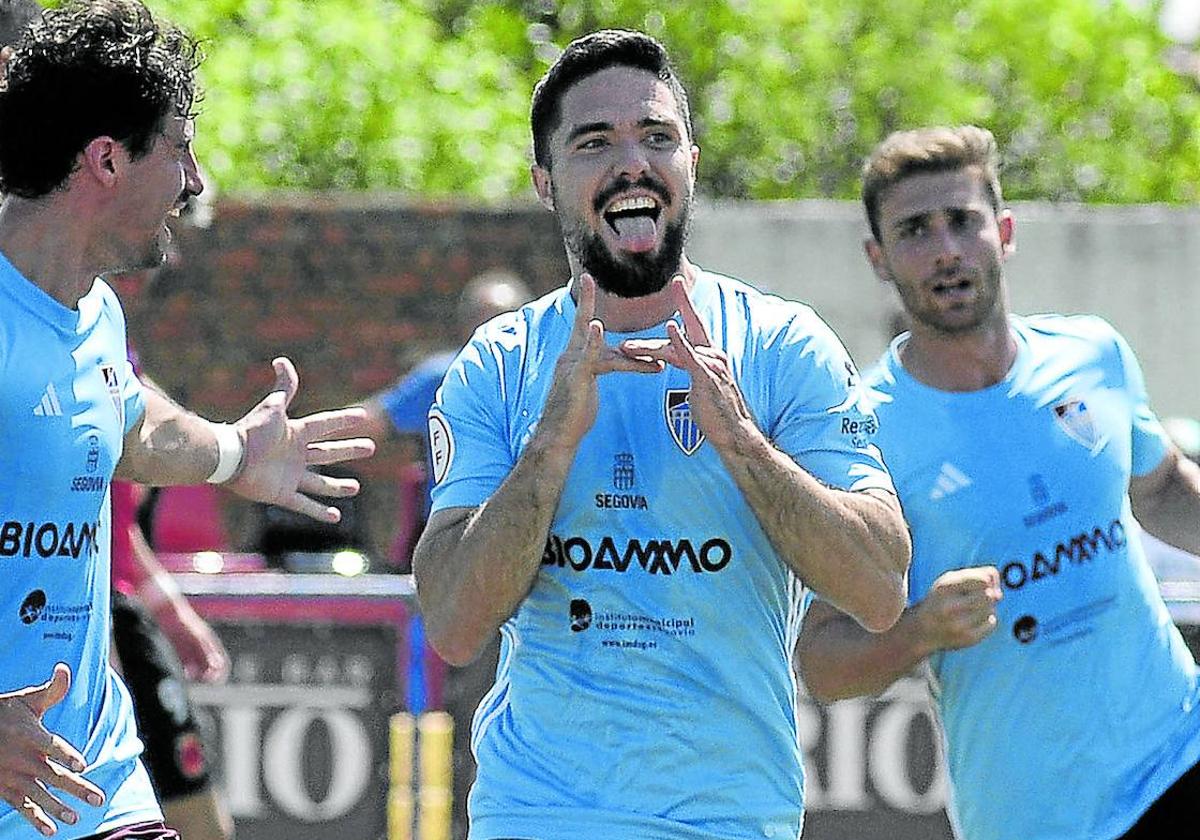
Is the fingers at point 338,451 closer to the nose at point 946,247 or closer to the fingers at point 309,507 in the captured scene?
the fingers at point 309,507

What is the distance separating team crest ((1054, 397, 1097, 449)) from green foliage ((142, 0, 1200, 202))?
1243 centimetres

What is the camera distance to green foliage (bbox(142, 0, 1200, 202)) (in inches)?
696

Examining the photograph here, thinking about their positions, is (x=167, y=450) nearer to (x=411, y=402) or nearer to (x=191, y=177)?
(x=191, y=177)

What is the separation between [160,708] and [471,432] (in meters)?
2.59

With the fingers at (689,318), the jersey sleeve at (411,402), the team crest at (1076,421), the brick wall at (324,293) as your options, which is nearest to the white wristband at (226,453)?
the fingers at (689,318)

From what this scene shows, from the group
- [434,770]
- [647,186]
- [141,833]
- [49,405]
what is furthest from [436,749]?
[647,186]

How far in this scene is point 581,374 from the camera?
3.80m

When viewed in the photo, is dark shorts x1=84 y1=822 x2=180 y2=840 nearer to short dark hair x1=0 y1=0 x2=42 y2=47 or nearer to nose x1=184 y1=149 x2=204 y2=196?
nose x1=184 y1=149 x2=204 y2=196

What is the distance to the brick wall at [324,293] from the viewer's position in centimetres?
1334

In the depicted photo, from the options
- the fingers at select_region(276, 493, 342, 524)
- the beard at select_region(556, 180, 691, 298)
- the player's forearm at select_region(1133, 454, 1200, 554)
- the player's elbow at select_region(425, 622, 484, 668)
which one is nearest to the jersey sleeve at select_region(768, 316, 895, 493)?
the beard at select_region(556, 180, 691, 298)

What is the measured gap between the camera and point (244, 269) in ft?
44.5

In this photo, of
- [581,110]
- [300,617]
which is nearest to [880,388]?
[581,110]

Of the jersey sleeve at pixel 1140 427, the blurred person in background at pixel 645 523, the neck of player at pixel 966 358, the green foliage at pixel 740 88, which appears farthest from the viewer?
the green foliage at pixel 740 88

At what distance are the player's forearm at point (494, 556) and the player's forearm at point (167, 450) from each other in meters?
0.82
